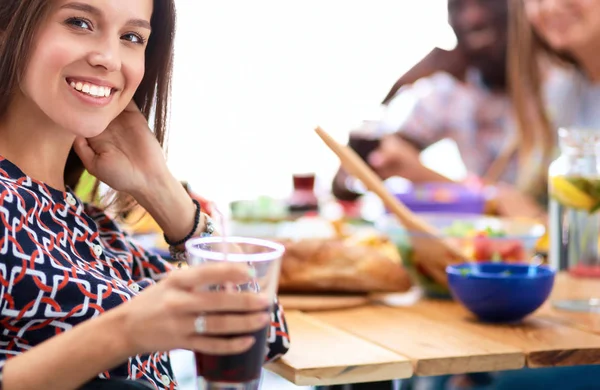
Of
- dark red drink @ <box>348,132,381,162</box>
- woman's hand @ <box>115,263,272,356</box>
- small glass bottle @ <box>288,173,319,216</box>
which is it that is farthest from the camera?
dark red drink @ <box>348,132,381,162</box>

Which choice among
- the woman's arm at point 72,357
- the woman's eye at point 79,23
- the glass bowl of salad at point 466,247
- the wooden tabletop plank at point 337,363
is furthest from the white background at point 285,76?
the woman's arm at point 72,357

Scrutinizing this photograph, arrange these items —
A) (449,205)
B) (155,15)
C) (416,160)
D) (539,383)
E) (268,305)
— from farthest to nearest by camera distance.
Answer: (416,160) → (449,205) → (539,383) → (155,15) → (268,305)

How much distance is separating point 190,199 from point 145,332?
56 cm

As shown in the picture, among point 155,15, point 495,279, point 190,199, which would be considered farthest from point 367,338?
point 155,15

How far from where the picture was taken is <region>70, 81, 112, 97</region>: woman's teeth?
1.11 meters

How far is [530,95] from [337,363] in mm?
2061

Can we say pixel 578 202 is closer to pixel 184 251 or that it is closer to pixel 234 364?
pixel 184 251

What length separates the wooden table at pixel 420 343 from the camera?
1.17 m

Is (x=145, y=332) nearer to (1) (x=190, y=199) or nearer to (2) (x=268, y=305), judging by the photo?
(2) (x=268, y=305)

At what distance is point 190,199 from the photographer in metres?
1.37

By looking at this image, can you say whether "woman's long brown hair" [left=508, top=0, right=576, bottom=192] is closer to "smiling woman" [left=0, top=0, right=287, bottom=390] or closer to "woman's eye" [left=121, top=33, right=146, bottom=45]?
"smiling woman" [left=0, top=0, right=287, bottom=390]

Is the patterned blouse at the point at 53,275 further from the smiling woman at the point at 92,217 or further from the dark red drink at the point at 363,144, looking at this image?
the dark red drink at the point at 363,144

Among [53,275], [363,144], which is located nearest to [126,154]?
[53,275]

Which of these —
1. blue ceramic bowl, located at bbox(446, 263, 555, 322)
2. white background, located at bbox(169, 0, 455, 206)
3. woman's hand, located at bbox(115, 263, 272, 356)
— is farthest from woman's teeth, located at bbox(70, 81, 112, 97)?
white background, located at bbox(169, 0, 455, 206)
